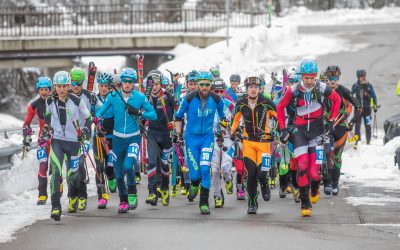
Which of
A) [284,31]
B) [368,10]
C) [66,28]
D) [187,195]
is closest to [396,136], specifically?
[187,195]

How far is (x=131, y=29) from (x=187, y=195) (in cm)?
2647

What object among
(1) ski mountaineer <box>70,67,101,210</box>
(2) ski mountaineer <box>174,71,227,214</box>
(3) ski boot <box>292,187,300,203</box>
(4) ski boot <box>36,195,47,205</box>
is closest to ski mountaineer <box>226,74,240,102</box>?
(3) ski boot <box>292,187,300,203</box>

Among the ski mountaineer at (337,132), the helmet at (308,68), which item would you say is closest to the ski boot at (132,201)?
the helmet at (308,68)

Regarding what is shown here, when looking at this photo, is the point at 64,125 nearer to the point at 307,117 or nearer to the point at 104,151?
the point at 104,151

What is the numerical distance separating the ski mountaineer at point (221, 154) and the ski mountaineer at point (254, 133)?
662 millimetres

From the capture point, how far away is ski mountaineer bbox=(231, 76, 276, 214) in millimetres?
13203

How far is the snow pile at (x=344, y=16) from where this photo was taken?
56703 millimetres

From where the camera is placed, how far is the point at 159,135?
48.7ft

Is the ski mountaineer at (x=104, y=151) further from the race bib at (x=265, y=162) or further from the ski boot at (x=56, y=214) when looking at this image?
the race bib at (x=265, y=162)

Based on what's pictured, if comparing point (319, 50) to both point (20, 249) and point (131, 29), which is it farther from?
point (20, 249)

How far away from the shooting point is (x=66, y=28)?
4469 centimetres

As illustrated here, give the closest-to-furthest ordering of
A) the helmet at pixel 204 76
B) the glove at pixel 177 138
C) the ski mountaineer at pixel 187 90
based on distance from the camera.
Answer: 1. the helmet at pixel 204 76
2. the glove at pixel 177 138
3. the ski mountaineer at pixel 187 90

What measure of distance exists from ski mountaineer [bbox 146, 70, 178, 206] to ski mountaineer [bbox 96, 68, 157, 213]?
90 centimetres

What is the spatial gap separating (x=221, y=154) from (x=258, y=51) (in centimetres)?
2186
